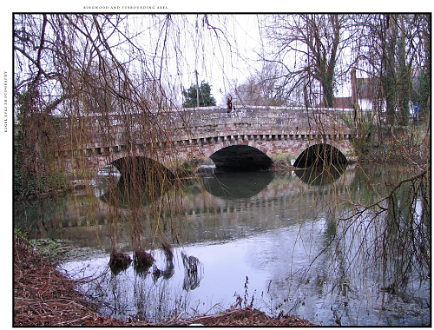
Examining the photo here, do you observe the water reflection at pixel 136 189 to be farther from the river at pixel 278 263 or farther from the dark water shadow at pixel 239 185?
the dark water shadow at pixel 239 185

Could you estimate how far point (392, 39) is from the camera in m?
2.82

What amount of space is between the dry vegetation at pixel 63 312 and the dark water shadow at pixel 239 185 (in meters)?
4.91

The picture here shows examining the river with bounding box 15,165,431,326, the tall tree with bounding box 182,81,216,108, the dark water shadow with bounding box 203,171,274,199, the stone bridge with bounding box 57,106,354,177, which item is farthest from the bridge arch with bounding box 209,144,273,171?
the tall tree with bounding box 182,81,216,108

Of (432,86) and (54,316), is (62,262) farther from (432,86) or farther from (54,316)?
(432,86)

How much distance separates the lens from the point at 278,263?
4.43 meters

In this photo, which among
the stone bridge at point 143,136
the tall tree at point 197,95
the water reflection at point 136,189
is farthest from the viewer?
the water reflection at point 136,189

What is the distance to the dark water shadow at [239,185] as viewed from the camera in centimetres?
991

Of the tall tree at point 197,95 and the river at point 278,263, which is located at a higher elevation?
the tall tree at point 197,95

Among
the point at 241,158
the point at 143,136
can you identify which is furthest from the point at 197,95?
the point at 241,158

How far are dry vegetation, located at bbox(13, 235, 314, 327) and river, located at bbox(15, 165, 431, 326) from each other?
0.93ft

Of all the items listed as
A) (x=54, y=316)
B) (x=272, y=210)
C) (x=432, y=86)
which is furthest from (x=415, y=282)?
(x=272, y=210)

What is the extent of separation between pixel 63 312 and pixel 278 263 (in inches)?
94.5

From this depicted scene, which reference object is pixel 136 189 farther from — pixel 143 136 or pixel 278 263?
pixel 278 263

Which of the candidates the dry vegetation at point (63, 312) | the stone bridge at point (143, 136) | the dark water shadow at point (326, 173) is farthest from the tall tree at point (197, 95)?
the dry vegetation at point (63, 312)
